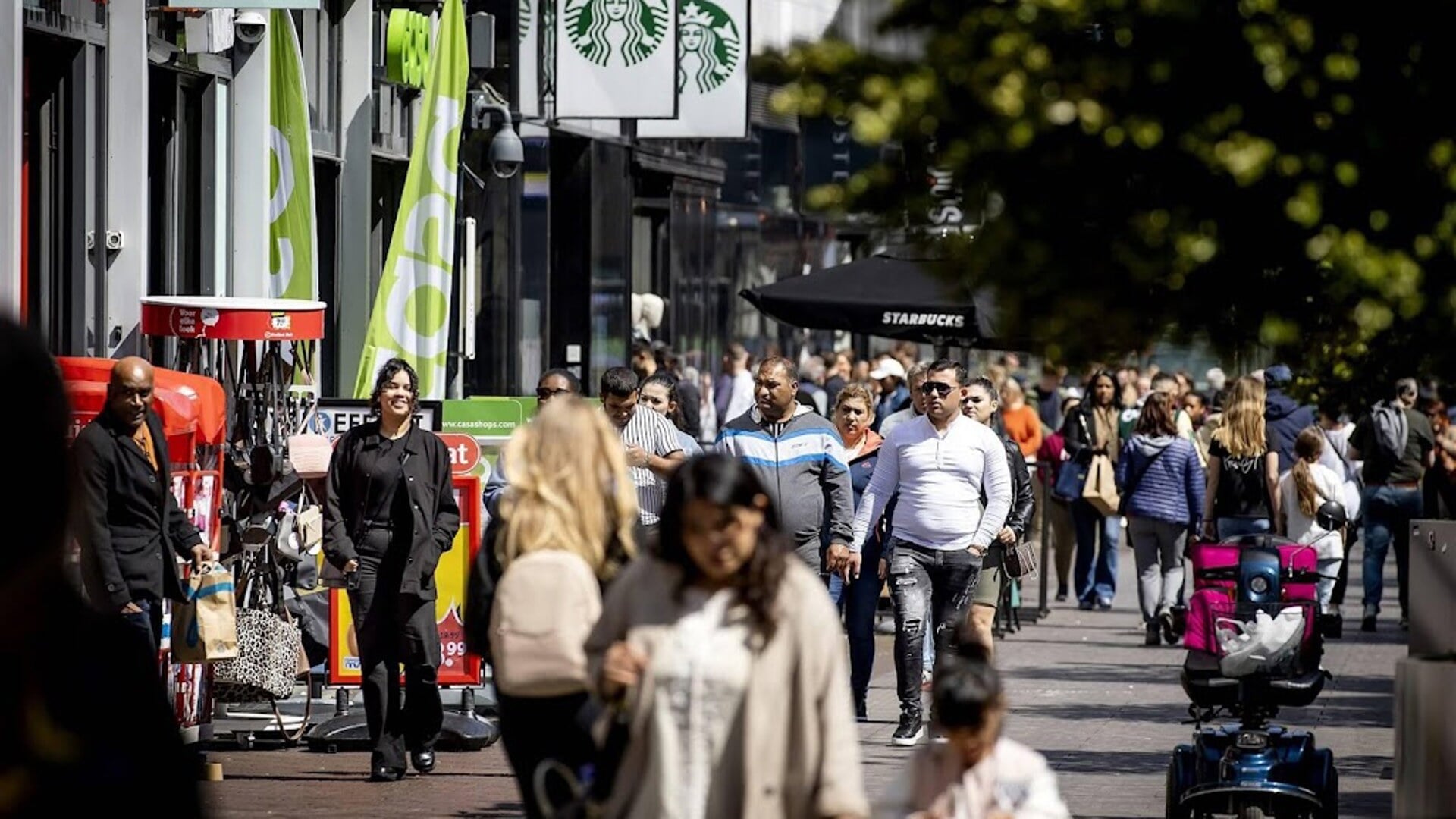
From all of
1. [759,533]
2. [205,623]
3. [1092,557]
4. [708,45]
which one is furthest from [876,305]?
[759,533]

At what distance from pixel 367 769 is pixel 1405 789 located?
21.8 ft

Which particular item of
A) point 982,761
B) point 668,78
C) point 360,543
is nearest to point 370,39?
point 668,78

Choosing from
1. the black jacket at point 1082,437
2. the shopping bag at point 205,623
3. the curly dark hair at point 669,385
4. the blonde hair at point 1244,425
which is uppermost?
the curly dark hair at point 669,385

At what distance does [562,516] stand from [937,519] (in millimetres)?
6392

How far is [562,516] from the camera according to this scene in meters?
6.46

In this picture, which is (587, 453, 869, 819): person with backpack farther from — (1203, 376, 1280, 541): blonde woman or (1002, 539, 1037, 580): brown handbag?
(1203, 376, 1280, 541): blonde woman

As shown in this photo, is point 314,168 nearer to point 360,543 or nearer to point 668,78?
point 668,78

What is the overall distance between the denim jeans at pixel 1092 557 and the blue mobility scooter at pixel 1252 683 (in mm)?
11124

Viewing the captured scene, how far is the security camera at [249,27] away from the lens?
17.5 meters

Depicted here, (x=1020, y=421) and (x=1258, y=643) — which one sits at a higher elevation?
(x=1020, y=421)

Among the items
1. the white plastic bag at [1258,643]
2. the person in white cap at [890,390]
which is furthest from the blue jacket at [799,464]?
the person in white cap at [890,390]

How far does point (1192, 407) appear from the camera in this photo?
2347cm

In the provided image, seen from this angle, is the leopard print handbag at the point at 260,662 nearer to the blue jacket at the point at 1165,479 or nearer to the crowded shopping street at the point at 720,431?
the crowded shopping street at the point at 720,431

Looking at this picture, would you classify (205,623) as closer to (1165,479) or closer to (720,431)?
(720,431)
